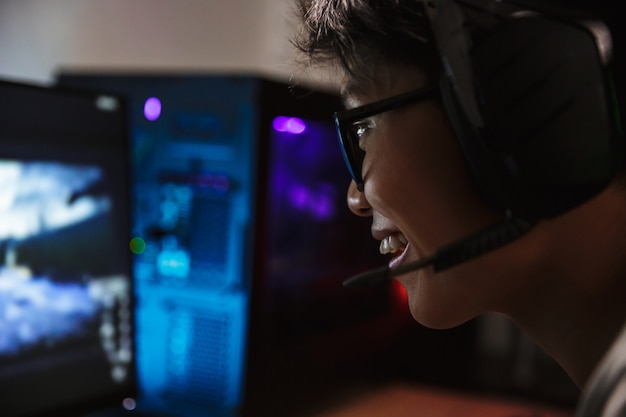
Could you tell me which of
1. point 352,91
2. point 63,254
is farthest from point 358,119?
point 63,254

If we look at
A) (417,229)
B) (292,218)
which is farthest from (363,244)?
(417,229)

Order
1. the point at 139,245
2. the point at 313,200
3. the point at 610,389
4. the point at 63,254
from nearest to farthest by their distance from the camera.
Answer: the point at 610,389, the point at 63,254, the point at 139,245, the point at 313,200

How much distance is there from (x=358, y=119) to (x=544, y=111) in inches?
6.5

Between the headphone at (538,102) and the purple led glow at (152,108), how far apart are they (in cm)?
74

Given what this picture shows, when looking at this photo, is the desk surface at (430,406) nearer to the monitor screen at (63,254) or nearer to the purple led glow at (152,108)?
the monitor screen at (63,254)

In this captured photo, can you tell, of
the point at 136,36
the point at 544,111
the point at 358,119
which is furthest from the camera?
the point at 136,36

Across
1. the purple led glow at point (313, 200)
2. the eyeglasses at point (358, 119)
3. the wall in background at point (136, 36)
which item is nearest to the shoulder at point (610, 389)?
the eyeglasses at point (358, 119)

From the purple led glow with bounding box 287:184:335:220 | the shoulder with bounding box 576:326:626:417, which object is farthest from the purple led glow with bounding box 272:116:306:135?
the shoulder with bounding box 576:326:626:417

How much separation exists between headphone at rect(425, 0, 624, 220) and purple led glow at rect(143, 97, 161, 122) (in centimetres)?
74

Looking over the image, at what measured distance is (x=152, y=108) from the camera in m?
1.15

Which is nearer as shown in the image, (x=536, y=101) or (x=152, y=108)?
(x=536, y=101)

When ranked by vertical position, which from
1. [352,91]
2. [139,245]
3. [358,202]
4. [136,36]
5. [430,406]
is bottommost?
[430,406]

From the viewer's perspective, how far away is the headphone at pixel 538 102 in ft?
1.58

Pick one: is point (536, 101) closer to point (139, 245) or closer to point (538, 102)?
point (538, 102)
